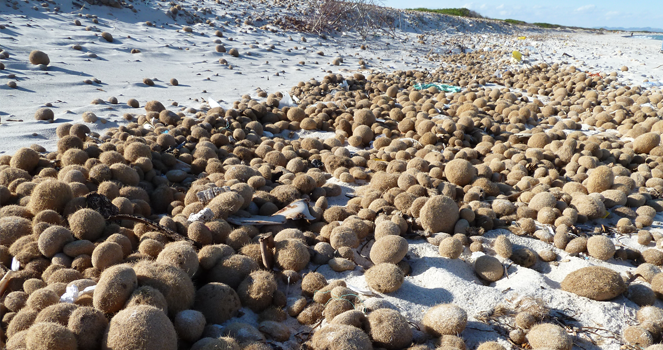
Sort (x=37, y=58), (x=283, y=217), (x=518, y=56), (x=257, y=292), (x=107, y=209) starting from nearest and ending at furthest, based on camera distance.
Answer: (x=257, y=292)
(x=107, y=209)
(x=283, y=217)
(x=37, y=58)
(x=518, y=56)

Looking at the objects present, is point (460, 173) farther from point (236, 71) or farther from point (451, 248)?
point (236, 71)

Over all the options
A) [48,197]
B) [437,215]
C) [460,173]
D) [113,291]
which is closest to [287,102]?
[460,173]

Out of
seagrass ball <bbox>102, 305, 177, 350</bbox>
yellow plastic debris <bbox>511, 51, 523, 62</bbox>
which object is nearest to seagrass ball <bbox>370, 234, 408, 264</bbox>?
seagrass ball <bbox>102, 305, 177, 350</bbox>

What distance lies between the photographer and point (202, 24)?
1114cm

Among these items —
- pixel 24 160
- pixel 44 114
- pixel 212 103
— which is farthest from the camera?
pixel 212 103

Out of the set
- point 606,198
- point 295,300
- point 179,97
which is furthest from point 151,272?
point 179,97

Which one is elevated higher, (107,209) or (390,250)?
(390,250)

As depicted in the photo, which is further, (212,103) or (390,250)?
(212,103)

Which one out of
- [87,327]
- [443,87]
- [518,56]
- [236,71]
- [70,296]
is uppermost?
[518,56]

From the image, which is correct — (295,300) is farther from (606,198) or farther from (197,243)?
(606,198)

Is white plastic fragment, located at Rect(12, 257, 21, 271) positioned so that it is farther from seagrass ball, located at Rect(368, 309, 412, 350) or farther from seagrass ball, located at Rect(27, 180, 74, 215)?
seagrass ball, located at Rect(368, 309, 412, 350)

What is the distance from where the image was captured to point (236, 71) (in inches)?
344

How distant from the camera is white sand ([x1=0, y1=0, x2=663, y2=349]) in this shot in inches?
99.5

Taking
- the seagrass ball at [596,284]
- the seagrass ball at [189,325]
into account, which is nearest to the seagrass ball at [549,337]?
the seagrass ball at [596,284]
